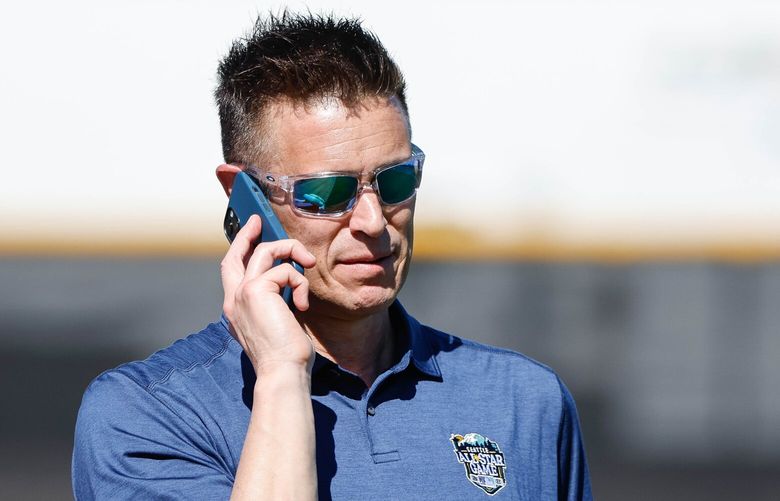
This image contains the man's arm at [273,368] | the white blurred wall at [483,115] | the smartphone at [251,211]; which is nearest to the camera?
the man's arm at [273,368]

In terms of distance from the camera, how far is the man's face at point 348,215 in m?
1.95

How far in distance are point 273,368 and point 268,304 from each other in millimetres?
105

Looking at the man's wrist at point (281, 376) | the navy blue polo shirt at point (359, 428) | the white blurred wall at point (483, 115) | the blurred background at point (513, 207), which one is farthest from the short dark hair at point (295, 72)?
the blurred background at point (513, 207)

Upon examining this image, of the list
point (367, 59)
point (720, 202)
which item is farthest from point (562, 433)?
point (720, 202)

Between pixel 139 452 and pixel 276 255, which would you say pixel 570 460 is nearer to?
pixel 276 255

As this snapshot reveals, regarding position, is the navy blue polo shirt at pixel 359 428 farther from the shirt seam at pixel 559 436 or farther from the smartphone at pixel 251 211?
the smartphone at pixel 251 211

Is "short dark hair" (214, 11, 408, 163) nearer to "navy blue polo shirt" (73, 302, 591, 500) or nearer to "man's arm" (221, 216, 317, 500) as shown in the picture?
"man's arm" (221, 216, 317, 500)

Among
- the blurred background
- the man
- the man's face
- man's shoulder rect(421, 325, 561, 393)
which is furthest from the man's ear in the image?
the blurred background

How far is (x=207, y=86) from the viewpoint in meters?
5.59

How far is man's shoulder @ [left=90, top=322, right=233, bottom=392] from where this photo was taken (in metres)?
1.84

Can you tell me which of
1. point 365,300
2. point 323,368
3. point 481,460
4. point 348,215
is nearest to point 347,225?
point 348,215

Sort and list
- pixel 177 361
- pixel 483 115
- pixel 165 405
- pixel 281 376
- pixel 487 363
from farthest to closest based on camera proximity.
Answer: pixel 483 115
pixel 487 363
pixel 177 361
pixel 165 405
pixel 281 376

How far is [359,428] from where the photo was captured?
6.08ft

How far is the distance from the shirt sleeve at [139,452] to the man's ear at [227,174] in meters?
0.49
